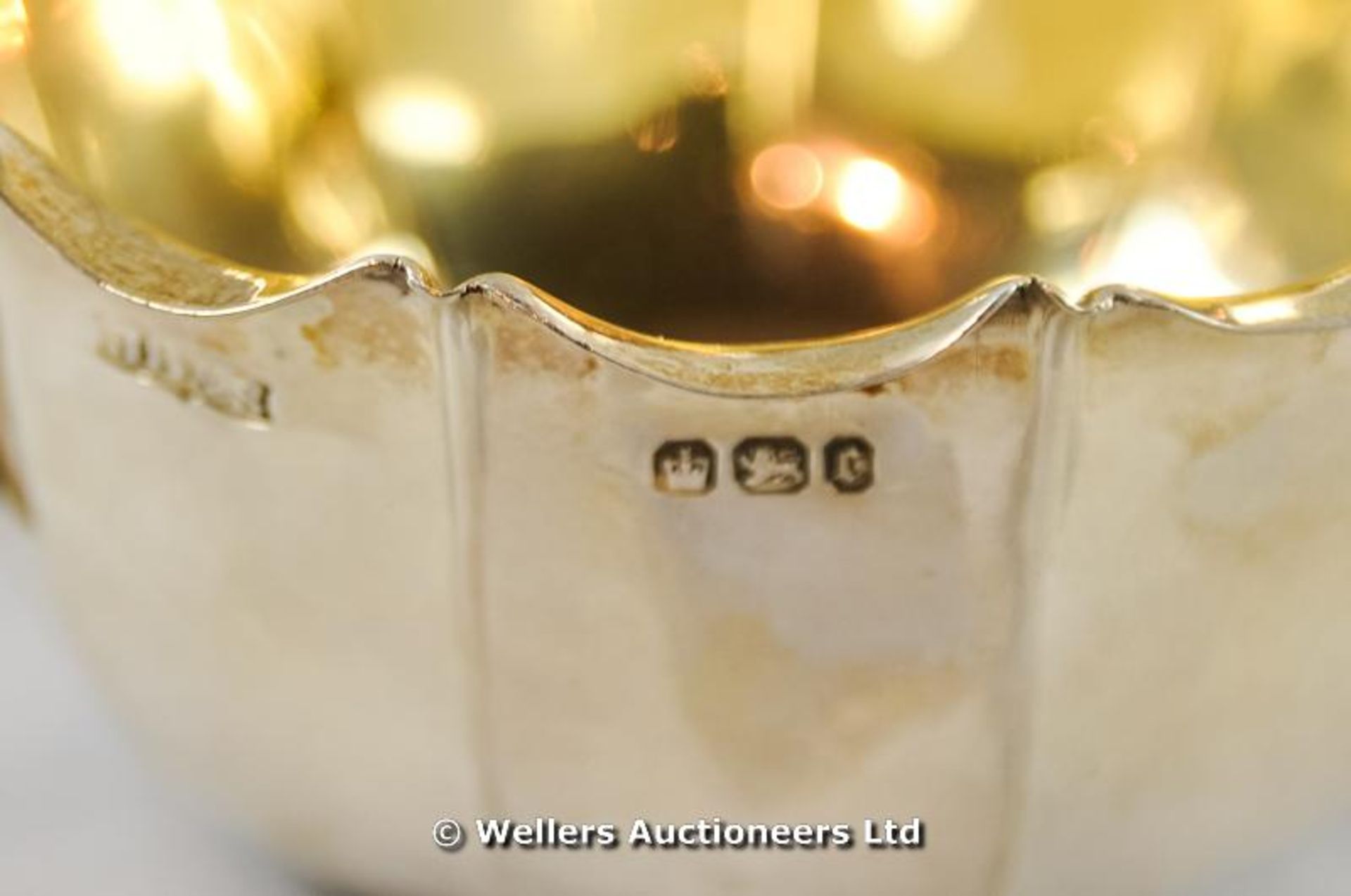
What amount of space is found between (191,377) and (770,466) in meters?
0.13

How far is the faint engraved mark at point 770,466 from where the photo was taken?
0.32m

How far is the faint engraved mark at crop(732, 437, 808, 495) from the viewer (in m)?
0.32

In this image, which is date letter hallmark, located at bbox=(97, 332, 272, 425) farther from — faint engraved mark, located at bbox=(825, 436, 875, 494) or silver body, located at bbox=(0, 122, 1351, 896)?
faint engraved mark, located at bbox=(825, 436, 875, 494)

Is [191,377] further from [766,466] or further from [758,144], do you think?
[758,144]

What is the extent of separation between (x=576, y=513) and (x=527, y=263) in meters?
0.37

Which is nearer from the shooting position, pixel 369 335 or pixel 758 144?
pixel 369 335

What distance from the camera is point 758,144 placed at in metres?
0.73

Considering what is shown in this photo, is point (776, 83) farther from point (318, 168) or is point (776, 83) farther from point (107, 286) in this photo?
point (107, 286)

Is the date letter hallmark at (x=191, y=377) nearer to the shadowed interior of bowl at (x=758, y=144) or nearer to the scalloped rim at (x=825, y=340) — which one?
the scalloped rim at (x=825, y=340)

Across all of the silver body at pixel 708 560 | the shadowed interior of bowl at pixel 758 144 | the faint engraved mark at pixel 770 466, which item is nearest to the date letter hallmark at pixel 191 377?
the silver body at pixel 708 560

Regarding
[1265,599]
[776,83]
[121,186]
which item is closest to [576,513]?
[1265,599]

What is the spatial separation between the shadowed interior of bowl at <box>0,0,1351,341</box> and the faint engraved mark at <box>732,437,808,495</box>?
14.1 inches

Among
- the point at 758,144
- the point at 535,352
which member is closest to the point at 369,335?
the point at 535,352

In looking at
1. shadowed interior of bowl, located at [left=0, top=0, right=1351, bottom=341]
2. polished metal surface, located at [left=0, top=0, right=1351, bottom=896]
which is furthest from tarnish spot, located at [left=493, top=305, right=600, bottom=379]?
shadowed interior of bowl, located at [left=0, top=0, right=1351, bottom=341]
